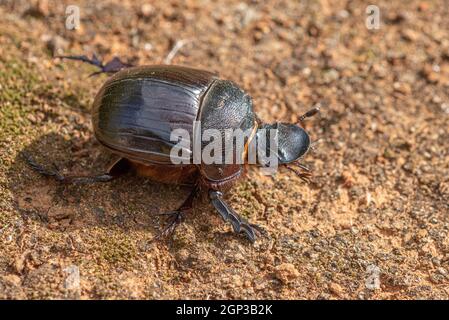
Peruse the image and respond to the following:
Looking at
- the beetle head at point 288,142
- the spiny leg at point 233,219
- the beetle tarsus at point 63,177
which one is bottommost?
the spiny leg at point 233,219

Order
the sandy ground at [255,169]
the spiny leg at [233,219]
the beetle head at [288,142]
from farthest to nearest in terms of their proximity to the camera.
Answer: the beetle head at [288,142]
the spiny leg at [233,219]
the sandy ground at [255,169]

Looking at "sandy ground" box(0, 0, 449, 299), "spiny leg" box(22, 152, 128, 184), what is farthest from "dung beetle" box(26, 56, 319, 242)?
"sandy ground" box(0, 0, 449, 299)

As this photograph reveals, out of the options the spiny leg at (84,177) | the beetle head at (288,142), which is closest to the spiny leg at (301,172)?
the beetle head at (288,142)

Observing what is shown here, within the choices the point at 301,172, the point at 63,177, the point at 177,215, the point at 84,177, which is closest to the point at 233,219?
the point at 177,215

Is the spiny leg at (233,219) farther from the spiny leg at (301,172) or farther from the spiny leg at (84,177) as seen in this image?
the spiny leg at (84,177)

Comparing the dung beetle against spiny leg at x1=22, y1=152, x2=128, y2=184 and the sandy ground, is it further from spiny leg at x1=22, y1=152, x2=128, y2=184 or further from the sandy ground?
the sandy ground
